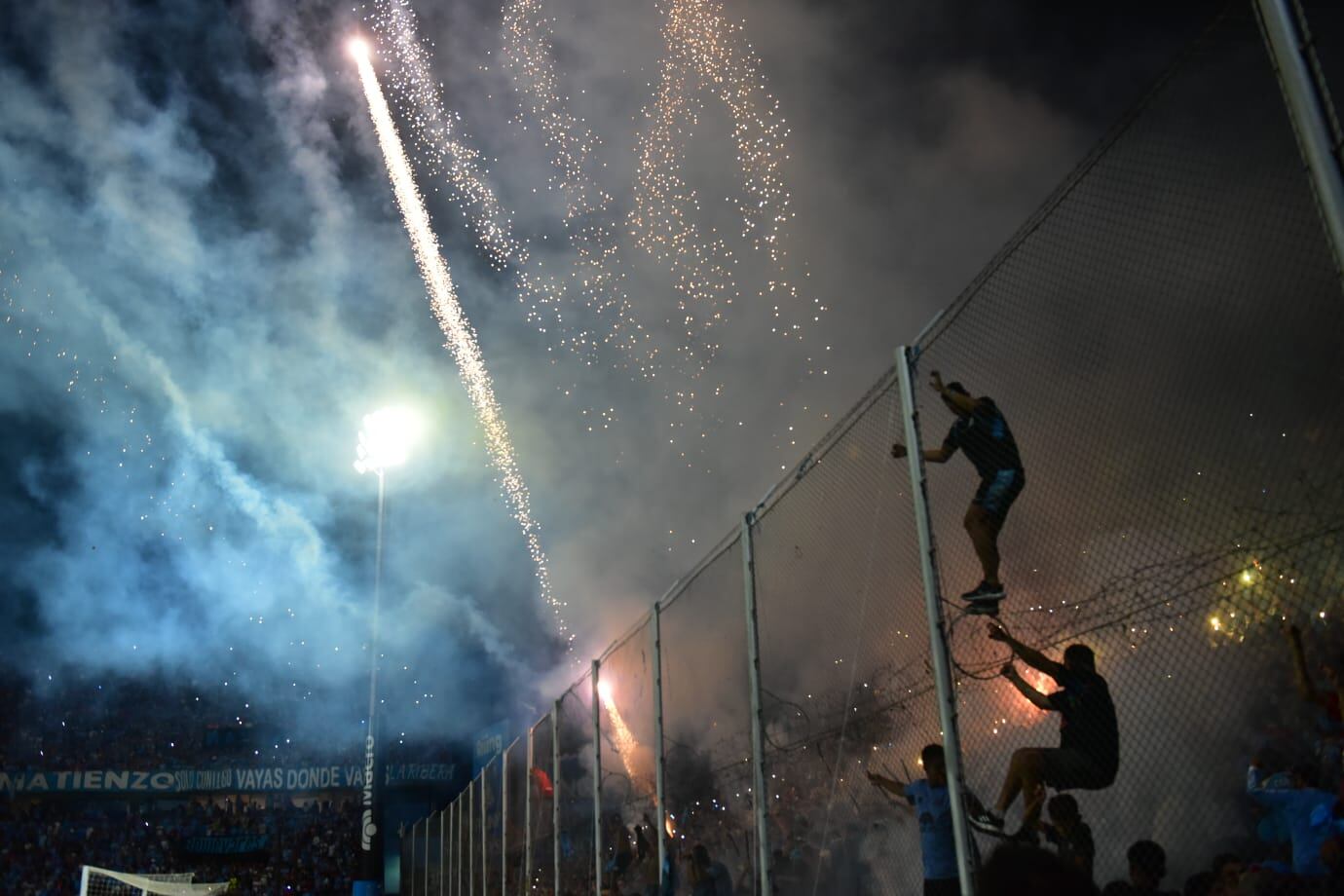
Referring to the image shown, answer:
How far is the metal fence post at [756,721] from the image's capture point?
21.4ft

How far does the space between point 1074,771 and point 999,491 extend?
1061mm

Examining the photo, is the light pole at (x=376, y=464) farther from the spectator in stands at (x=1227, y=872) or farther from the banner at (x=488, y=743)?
the spectator in stands at (x=1227, y=872)

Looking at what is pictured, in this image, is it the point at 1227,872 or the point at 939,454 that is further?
the point at 939,454

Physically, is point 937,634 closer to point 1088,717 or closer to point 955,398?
point 1088,717

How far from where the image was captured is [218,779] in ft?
119

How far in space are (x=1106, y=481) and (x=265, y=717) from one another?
4294 centimetres

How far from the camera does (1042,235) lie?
4.37 metres

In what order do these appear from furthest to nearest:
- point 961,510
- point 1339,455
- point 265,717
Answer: point 265,717
point 961,510
point 1339,455

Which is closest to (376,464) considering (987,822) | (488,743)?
(488,743)

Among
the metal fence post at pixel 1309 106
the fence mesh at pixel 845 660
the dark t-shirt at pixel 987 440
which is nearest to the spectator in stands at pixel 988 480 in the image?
the dark t-shirt at pixel 987 440

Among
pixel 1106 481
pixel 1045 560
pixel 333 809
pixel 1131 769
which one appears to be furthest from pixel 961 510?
pixel 333 809

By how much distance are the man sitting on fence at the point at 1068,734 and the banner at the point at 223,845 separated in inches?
1365

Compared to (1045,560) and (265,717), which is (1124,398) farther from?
(265,717)

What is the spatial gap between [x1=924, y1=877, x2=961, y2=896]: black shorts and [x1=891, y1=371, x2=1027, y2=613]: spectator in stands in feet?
4.48
